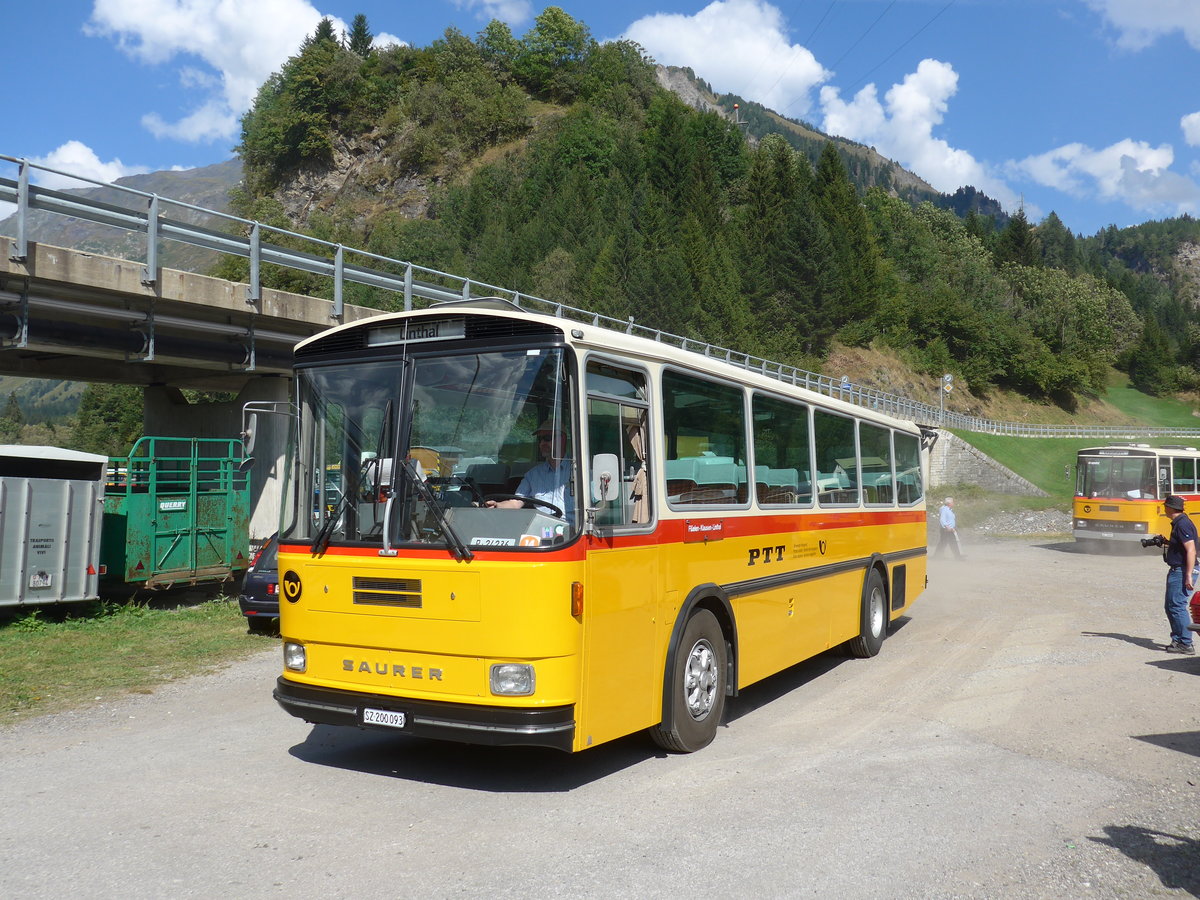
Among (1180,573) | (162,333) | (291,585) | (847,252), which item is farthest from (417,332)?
(847,252)

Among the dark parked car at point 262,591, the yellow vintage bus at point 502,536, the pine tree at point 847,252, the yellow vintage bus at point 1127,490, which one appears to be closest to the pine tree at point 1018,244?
the pine tree at point 847,252

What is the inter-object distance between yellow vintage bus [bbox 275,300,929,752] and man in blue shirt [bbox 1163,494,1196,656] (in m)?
6.95

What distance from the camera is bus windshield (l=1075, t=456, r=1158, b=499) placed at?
90.1ft

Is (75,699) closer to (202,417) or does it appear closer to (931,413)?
(202,417)

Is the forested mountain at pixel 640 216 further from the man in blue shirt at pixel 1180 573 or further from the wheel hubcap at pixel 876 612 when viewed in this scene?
the man in blue shirt at pixel 1180 573

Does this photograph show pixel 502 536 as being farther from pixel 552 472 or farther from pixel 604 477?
pixel 604 477

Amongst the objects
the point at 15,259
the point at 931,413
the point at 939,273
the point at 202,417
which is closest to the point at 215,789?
the point at 15,259

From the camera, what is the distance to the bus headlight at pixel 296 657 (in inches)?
247

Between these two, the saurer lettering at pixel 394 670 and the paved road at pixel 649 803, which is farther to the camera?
the saurer lettering at pixel 394 670

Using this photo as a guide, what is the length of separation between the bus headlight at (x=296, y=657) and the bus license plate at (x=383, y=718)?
0.61m

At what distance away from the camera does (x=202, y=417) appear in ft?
65.8

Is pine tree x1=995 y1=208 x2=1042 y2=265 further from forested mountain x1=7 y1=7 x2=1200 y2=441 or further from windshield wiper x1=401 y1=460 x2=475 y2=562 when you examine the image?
windshield wiper x1=401 y1=460 x2=475 y2=562

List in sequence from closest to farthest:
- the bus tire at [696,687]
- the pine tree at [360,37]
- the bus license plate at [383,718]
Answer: the bus license plate at [383,718], the bus tire at [696,687], the pine tree at [360,37]

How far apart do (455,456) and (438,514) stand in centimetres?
39
